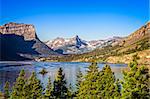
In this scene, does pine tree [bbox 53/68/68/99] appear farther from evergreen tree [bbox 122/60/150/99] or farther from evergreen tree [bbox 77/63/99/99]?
evergreen tree [bbox 122/60/150/99]

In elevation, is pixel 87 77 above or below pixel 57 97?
above

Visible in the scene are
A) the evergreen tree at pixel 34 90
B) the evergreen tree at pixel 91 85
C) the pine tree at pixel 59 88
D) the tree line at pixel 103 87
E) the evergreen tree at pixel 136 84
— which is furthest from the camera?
the evergreen tree at pixel 34 90

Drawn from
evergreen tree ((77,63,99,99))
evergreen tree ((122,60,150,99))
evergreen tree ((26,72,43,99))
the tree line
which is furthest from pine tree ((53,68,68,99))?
evergreen tree ((122,60,150,99))

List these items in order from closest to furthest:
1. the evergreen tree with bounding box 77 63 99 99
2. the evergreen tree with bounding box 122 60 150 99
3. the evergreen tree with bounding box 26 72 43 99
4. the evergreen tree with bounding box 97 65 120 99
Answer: the evergreen tree with bounding box 122 60 150 99 → the evergreen tree with bounding box 77 63 99 99 → the evergreen tree with bounding box 97 65 120 99 → the evergreen tree with bounding box 26 72 43 99

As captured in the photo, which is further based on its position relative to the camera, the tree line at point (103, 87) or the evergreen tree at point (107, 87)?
the evergreen tree at point (107, 87)

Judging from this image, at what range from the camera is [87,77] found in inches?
2013

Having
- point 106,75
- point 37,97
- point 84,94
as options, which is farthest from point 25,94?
point 106,75

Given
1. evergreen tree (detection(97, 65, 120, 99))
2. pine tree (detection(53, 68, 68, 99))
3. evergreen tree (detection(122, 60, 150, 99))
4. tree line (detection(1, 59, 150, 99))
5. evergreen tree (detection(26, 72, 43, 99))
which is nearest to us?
evergreen tree (detection(122, 60, 150, 99))

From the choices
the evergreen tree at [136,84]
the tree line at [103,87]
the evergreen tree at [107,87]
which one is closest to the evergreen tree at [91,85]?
the tree line at [103,87]

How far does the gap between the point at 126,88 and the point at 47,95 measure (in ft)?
67.3

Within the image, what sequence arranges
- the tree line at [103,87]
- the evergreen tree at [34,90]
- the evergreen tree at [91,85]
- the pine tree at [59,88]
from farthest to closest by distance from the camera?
1. the evergreen tree at [34,90]
2. the pine tree at [59,88]
3. the evergreen tree at [91,85]
4. the tree line at [103,87]

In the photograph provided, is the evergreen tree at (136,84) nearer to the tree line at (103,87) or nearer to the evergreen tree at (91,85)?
the tree line at (103,87)

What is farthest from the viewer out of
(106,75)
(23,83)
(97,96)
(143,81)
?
(23,83)

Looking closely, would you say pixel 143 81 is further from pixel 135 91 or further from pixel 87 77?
pixel 87 77
